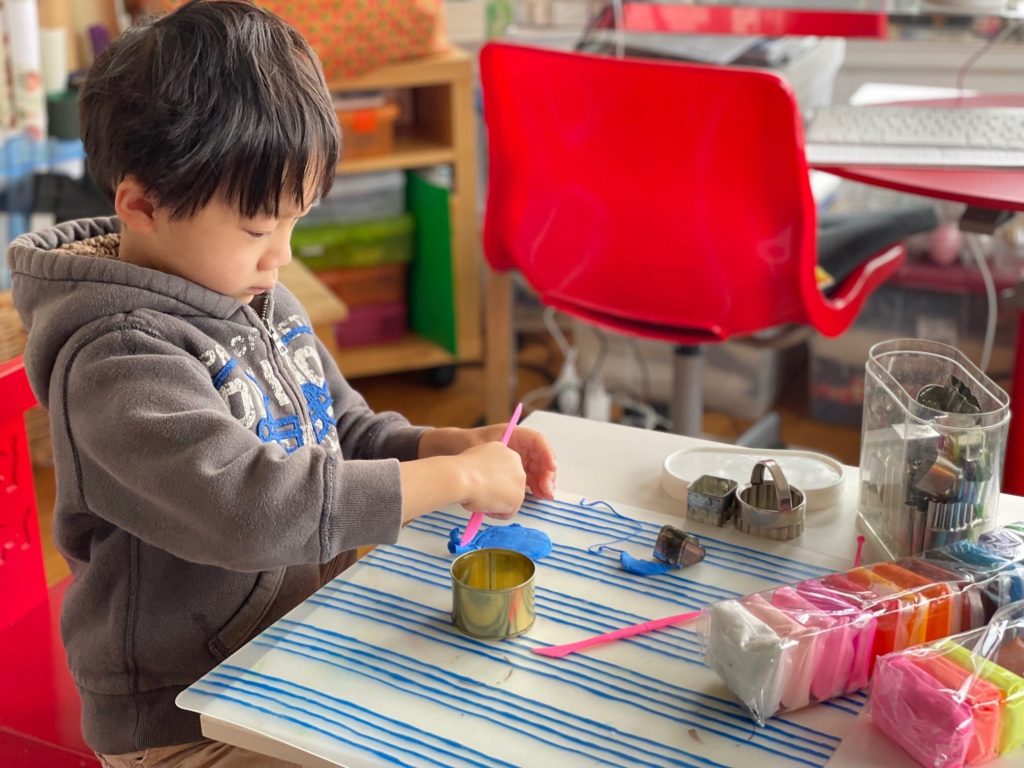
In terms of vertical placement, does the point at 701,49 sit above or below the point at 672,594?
above

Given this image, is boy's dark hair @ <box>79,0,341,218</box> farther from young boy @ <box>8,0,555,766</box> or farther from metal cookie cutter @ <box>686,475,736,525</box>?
metal cookie cutter @ <box>686,475,736,525</box>

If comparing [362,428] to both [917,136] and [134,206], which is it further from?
[917,136]

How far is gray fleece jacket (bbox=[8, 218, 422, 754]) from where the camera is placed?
0.86 m

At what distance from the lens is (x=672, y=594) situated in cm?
93

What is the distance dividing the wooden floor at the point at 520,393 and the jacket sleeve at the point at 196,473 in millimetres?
1536

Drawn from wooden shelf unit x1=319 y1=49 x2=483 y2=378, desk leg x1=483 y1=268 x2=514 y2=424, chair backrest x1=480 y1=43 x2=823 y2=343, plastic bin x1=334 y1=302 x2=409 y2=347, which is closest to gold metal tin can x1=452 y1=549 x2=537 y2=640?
chair backrest x1=480 y1=43 x2=823 y2=343

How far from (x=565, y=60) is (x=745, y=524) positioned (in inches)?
35.3

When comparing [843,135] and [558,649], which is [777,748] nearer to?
[558,649]

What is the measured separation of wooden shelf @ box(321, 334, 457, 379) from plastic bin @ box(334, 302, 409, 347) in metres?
0.02

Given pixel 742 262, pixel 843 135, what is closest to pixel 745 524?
pixel 742 262

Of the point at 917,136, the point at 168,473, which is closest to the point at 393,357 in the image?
the point at 917,136

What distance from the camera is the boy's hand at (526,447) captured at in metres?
1.07

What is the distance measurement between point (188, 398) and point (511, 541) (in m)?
0.27

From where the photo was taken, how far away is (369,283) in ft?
8.84
